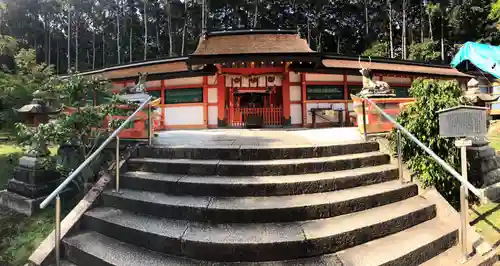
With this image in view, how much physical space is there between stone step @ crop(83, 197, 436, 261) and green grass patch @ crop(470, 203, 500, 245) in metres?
0.78

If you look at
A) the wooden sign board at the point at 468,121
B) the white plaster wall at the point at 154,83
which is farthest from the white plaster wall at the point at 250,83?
the wooden sign board at the point at 468,121

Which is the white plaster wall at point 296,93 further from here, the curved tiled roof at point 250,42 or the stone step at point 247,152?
the stone step at point 247,152

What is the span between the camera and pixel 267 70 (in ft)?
34.3

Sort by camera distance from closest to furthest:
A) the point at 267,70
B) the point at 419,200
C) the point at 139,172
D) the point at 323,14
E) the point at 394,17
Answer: the point at 419,200, the point at 139,172, the point at 267,70, the point at 394,17, the point at 323,14

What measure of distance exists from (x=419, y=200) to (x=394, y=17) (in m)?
31.8

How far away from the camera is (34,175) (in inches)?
184

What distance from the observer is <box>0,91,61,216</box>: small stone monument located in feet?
15.0

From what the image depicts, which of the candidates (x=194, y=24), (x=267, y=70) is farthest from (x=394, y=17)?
(x=267, y=70)

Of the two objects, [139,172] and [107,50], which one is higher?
[107,50]

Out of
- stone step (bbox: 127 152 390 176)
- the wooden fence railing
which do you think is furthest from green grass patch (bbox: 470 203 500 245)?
the wooden fence railing

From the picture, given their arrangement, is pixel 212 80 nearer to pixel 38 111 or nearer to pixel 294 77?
pixel 294 77

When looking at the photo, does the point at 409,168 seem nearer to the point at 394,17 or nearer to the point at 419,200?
the point at 419,200

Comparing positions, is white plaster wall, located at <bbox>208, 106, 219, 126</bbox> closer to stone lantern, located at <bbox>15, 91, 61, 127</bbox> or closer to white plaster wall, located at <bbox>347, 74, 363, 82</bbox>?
stone lantern, located at <bbox>15, 91, 61, 127</bbox>

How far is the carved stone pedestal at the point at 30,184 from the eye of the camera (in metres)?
4.55
